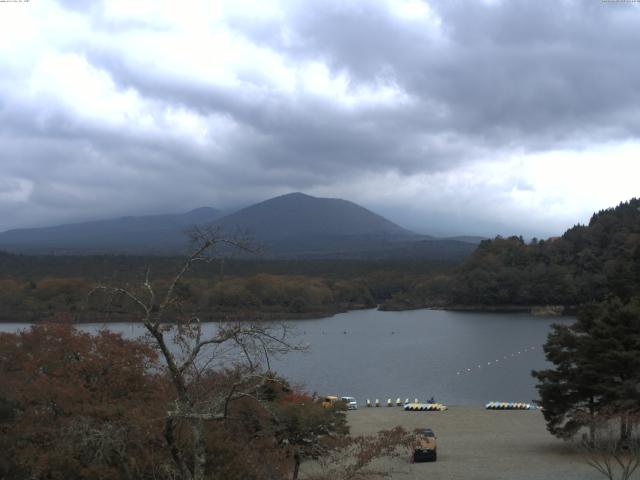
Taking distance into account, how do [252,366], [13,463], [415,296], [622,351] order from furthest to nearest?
1. [415,296]
2. [622,351]
3. [13,463]
4. [252,366]

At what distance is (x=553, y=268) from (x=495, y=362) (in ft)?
122

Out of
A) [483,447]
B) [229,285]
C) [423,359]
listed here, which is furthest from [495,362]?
[229,285]

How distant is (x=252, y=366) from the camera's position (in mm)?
4883

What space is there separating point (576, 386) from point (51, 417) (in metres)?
10.5

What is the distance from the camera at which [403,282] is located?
82.5 meters

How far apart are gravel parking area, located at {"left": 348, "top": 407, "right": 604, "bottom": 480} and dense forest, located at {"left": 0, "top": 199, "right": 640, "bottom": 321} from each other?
34066 mm

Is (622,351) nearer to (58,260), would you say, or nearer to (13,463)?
(13,463)

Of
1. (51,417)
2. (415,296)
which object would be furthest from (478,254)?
(51,417)

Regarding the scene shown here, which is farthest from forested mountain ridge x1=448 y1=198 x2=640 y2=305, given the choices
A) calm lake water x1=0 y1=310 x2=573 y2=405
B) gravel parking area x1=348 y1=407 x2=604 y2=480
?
gravel parking area x1=348 y1=407 x2=604 y2=480

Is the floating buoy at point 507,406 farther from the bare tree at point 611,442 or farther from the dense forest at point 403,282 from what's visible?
the dense forest at point 403,282

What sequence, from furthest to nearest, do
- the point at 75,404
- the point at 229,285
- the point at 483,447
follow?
the point at 229,285, the point at 483,447, the point at 75,404

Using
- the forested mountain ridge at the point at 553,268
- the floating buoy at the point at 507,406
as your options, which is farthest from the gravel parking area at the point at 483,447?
the forested mountain ridge at the point at 553,268

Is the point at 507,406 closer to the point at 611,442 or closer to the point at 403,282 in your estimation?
the point at 611,442

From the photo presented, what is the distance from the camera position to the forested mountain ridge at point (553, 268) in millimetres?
66938
